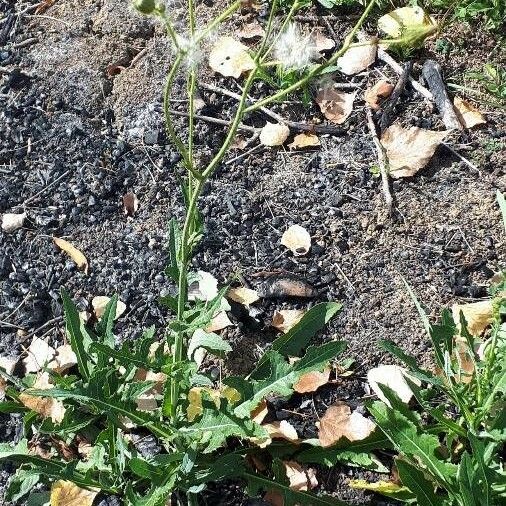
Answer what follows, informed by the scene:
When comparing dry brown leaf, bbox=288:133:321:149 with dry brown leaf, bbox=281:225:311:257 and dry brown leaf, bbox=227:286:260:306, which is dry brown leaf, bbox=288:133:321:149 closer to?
dry brown leaf, bbox=281:225:311:257

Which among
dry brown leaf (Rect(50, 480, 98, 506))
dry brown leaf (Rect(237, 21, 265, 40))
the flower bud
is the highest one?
the flower bud

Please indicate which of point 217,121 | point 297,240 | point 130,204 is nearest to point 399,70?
point 217,121

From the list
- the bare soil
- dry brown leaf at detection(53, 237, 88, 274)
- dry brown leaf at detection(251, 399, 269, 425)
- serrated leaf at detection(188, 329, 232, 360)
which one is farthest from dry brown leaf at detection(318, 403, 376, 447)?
dry brown leaf at detection(53, 237, 88, 274)

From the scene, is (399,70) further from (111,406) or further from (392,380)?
(111,406)

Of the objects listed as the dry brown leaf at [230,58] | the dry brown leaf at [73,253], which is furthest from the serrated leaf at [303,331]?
the dry brown leaf at [230,58]

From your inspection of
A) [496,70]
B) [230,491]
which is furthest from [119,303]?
[496,70]

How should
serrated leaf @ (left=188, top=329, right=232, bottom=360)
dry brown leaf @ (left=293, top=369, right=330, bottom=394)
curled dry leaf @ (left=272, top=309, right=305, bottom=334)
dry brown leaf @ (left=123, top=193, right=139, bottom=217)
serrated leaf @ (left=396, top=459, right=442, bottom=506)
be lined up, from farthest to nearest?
1. dry brown leaf @ (left=123, top=193, right=139, bottom=217)
2. curled dry leaf @ (left=272, top=309, right=305, bottom=334)
3. dry brown leaf @ (left=293, top=369, right=330, bottom=394)
4. serrated leaf @ (left=188, top=329, right=232, bottom=360)
5. serrated leaf @ (left=396, top=459, right=442, bottom=506)
